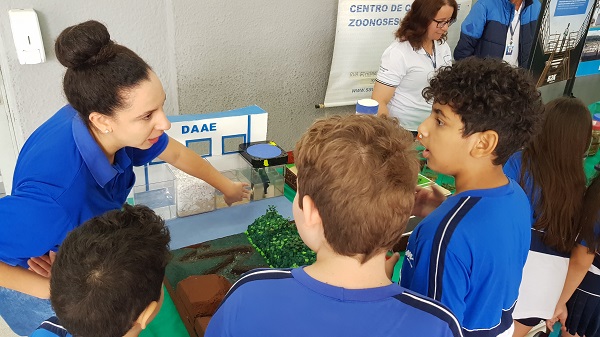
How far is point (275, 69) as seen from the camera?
102 inches

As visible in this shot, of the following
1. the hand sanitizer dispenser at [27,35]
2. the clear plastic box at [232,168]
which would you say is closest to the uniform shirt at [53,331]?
the clear plastic box at [232,168]

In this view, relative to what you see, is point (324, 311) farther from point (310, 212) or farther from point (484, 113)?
point (484, 113)

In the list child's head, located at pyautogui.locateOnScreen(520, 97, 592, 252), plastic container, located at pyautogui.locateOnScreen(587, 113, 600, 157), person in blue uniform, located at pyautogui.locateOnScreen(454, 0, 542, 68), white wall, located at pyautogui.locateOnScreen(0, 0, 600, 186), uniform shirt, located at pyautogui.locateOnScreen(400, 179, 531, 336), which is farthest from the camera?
person in blue uniform, located at pyautogui.locateOnScreen(454, 0, 542, 68)

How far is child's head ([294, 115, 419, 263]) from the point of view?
64cm

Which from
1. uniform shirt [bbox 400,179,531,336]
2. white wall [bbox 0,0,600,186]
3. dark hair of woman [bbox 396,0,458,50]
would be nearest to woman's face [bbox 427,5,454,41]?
dark hair of woman [bbox 396,0,458,50]

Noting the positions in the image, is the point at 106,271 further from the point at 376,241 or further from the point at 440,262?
the point at 440,262

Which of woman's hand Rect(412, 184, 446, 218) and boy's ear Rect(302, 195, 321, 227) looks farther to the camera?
woman's hand Rect(412, 184, 446, 218)

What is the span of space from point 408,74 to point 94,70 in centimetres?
152

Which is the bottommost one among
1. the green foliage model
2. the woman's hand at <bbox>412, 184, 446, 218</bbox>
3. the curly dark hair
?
the green foliage model

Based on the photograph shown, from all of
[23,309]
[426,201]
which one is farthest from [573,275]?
[23,309]

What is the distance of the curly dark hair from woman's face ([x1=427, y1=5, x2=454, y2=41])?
44.7 inches

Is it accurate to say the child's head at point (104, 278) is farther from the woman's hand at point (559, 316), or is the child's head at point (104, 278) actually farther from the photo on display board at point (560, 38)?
the photo on display board at point (560, 38)

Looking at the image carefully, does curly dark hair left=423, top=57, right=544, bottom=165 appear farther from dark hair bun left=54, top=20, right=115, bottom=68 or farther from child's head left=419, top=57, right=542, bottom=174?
dark hair bun left=54, top=20, right=115, bottom=68

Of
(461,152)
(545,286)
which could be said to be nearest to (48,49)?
(461,152)
